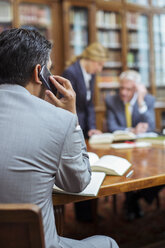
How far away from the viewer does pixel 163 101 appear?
5.55 metres

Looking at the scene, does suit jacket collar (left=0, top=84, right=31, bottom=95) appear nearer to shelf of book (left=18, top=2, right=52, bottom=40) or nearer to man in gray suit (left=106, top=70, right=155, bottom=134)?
man in gray suit (left=106, top=70, right=155, bottom=134)

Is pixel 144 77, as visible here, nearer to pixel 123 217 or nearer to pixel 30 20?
pixel 30 20

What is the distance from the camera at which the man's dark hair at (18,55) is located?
0.88m

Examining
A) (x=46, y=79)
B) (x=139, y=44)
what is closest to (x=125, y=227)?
(x=46, y=79)

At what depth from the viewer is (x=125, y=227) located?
7.30 feet

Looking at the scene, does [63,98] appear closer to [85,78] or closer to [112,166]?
[112,166]

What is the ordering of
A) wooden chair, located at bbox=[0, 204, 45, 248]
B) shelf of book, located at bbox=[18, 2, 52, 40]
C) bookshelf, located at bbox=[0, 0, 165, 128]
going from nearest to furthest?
wooden chair, located at bbox=[0, 204, 45, 248] → shelf of book, located at bbox=[18, 2, 52, 40] → bookshelf, located at bbox=[0, 0, 165, 128]

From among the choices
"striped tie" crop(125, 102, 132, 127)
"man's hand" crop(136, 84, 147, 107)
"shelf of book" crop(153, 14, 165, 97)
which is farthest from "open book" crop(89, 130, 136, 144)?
"shelf of book" crop(153, 14, 165, 97)

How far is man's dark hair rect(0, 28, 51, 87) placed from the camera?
879mm

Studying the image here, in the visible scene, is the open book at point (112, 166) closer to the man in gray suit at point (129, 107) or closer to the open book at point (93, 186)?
the open book at point (93, 186)

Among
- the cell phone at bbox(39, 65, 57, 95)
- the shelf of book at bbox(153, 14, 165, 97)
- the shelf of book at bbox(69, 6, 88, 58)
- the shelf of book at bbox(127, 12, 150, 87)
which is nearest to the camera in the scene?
the cell phone at bbox(39, 65, 57, 95)

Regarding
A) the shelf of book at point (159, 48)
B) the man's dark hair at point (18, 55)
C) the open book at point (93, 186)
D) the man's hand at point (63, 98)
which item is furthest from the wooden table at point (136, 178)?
the shelf of book at point (159, 48)

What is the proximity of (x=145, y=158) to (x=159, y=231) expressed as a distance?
901 millimetres

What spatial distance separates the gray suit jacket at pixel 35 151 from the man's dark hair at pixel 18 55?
5 centimetres
